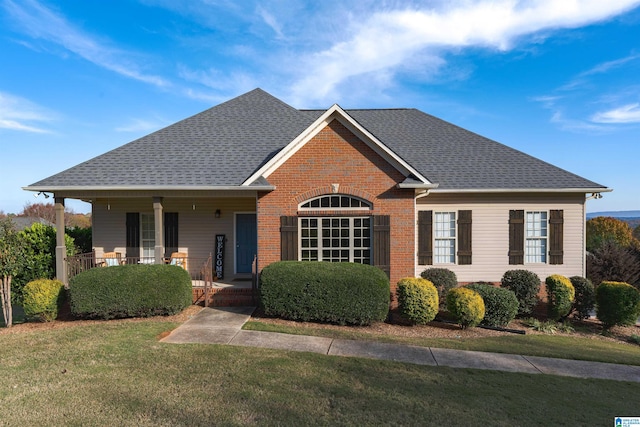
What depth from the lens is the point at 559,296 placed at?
10688 millimetres

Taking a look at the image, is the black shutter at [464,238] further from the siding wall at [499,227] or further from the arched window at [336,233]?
the arched window at [336,233]

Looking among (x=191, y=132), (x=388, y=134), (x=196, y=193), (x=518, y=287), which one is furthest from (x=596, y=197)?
(x=191, y=132)

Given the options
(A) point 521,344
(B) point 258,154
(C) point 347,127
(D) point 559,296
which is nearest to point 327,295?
(A) point 521,344

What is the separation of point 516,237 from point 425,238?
299 centimetres

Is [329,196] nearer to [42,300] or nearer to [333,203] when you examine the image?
[333,203]

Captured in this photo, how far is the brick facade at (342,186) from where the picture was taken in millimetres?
10773

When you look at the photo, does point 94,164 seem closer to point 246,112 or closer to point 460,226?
point 246,112

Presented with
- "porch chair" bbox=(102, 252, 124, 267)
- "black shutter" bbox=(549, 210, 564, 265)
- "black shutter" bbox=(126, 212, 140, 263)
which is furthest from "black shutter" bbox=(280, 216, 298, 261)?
"black shutter" bbox=(549, 210, 564, 265)

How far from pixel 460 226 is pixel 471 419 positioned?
838 centimetres

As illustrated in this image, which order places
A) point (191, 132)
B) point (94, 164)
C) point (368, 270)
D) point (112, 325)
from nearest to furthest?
point (112, 325) < point (368, 270) < point (94, 164) < point (191, 132)

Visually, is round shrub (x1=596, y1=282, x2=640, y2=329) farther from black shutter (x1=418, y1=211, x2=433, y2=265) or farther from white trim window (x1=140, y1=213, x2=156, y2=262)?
white trim window (x1=140, y1=213, x2=156, y2=262)

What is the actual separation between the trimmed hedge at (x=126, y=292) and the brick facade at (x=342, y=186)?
8.52 feet

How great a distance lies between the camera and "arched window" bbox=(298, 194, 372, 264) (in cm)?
1088

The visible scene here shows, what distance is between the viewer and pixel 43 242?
1127 cm
